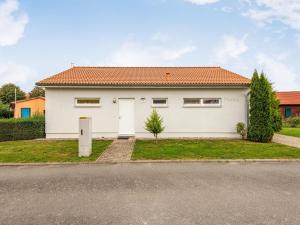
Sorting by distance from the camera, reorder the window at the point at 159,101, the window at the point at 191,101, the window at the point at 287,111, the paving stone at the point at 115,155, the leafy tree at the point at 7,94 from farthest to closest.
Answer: the leafy tree at the point at 7,94 < the window at the point at 287,111 < the window at the point at 191,101 < the window at the point at 159,101 < the paving stone at the point at 115,155

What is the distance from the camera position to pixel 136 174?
20.3 ft

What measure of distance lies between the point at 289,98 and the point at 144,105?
3246 centimetres

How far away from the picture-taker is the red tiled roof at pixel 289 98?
111 feet

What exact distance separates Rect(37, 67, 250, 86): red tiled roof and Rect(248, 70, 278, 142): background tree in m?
1.11

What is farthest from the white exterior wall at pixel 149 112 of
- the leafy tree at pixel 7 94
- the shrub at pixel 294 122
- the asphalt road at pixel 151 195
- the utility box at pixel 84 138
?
the leafy tree at pixel 7 94

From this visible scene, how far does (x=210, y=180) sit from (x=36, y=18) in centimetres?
1527

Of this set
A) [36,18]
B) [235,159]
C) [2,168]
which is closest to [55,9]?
[36,18]

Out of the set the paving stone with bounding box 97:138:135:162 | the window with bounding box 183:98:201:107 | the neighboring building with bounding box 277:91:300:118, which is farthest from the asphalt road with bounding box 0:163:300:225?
the neighboring building with bounding box 277:91:300:118

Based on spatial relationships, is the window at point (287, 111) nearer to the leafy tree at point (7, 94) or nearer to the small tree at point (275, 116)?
the small tree at point (275, 116)

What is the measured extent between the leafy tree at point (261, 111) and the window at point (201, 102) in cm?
217

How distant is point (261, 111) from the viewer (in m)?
12.4

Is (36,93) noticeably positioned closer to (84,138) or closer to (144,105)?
(144,105)

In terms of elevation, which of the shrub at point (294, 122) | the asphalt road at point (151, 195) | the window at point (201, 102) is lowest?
the asphalt road at point (151, 195)

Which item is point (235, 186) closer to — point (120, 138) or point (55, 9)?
point (120, 138)
